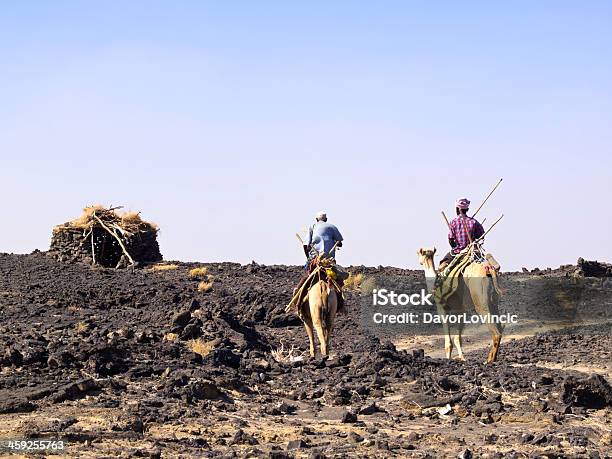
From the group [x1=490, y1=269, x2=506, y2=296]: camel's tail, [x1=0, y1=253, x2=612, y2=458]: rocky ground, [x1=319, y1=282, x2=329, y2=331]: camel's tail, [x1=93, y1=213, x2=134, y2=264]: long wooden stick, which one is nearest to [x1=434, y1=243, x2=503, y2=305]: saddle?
[x1=490, y1=269, x2=506, y2=296]: camel's tail

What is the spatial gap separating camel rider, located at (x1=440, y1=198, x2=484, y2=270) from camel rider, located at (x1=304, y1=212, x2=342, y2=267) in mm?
1978

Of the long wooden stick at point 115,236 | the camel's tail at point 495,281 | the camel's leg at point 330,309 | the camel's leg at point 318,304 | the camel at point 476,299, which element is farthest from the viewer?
the long wooden stick at point 115,236

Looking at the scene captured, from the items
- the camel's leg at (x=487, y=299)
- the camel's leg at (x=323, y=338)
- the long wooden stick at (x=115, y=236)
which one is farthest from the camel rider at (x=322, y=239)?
the long wooden stick at (x=115, y=236)

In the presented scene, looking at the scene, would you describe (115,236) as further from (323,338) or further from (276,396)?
(276,396)

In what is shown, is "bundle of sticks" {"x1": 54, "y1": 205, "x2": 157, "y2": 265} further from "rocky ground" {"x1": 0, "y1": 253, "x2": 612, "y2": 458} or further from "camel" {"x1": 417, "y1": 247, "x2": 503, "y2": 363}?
"camel" {"x1": 417, "y1": 247, "x2": 503, "y2": 363}

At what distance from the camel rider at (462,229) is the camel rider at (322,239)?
6.49 ft

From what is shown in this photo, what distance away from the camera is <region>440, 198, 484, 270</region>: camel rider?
1631 cm

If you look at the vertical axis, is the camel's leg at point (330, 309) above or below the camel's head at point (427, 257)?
below

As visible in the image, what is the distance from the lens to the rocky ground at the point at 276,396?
9.84 metres

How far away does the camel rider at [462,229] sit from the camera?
53.5 feet

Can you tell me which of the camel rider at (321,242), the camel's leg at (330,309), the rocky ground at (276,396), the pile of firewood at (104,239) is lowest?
the rocky ground at (276,396)

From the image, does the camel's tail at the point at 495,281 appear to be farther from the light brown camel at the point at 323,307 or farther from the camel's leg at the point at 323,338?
the camel's leg at the point at 323,338

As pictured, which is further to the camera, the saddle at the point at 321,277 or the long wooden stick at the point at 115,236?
the long wooden stick at the point at 115,236

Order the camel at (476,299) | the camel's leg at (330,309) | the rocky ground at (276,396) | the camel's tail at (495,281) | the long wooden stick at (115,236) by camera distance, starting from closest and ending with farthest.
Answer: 1. the rocky ground at (276,396)
2. the camel's tail at (495,281)
3. the camel at (476,299)
4. the camel's leg at (330,309)
5. the long wooden stick at (115,236)
